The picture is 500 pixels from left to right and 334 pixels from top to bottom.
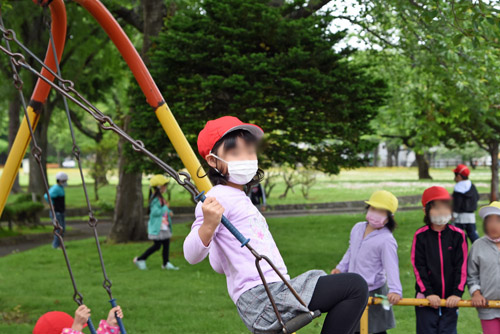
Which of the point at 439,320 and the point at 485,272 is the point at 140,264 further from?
the point at 485,272

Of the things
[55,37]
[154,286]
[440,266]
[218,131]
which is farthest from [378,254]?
[154,286]

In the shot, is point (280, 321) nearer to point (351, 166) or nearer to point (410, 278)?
point (410, 278)

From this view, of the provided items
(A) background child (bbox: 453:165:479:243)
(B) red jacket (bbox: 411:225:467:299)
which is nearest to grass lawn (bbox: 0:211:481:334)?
(A) background child (bbox: 453:165:479:243)

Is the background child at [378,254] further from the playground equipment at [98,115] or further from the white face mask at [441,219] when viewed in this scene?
the playground equipment at [98,115]

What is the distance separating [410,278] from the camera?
10398 millimetres

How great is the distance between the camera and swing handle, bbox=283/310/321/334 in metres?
2.50

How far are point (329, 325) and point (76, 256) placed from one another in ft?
41.2

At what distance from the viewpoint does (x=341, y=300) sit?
2623 millimetres

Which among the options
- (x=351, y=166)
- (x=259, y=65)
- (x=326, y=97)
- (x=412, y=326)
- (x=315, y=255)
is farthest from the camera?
(x=315, y=255)

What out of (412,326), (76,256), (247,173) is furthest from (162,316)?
(76,256)

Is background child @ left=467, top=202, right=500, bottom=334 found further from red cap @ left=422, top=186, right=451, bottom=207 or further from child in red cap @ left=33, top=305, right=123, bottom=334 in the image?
child in red cap @ left=33, top=305, right=123, bottom=334

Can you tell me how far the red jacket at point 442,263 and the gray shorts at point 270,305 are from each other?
2.61 metres

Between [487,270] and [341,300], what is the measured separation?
258 cm

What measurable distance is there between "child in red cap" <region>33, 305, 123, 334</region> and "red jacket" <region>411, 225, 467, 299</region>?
242cm
